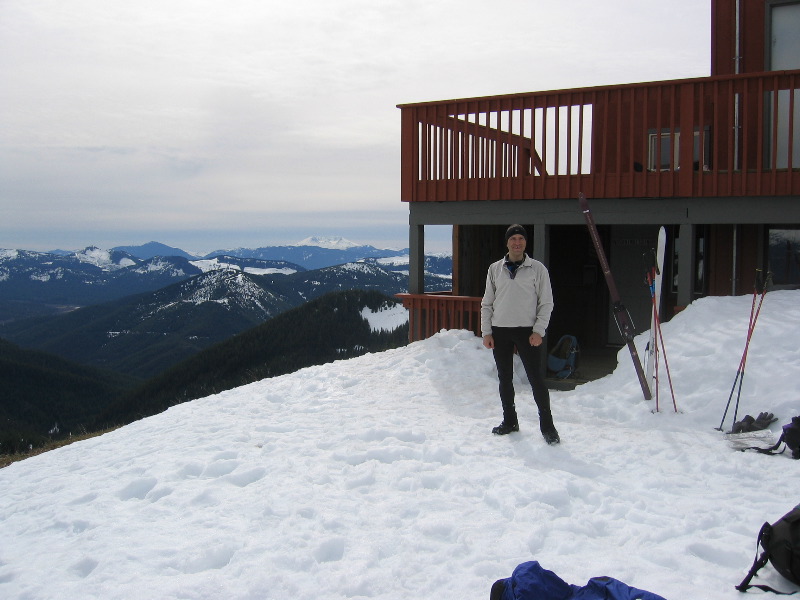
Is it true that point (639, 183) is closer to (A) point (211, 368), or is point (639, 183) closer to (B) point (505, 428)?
(B) point (505, 428)

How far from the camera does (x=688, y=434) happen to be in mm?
6047

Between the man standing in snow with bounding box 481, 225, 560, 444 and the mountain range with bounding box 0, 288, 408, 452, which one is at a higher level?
the man standing in snow with bounding box 481, 225, 560, 444

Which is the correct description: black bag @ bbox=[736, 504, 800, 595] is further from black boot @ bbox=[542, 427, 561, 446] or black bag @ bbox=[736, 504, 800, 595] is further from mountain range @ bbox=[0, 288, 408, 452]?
mountain range @ bbox=[0, 288, 408, 452]

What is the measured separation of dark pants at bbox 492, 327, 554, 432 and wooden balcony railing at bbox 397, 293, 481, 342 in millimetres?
3480

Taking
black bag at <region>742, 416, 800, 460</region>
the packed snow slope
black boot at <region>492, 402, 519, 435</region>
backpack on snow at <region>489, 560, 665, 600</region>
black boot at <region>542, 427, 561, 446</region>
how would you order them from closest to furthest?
backpack on snow at <region>489, 560, 665, 600</region> < the packed snow slope < black bag at <region>742, 416, 800, 460</region> < black boot at <region>542, 427, 561, 446</region> < black boot at <region>492, 402, 519, 435</region>

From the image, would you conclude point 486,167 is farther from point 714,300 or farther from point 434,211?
point 714,300

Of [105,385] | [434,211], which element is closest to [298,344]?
[105,385]

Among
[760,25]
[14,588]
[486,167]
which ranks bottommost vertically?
[14,588]

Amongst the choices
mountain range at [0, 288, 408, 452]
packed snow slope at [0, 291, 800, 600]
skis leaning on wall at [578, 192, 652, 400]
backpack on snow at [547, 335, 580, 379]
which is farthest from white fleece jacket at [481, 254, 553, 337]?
mountain range at [0, 288, 408, 452]

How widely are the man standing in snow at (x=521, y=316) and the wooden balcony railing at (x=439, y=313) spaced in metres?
3.54

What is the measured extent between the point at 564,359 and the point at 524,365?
3.40 m

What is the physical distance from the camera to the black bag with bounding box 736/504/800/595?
3.34 m

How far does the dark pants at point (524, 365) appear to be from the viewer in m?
5.78

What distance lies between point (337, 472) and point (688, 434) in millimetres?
3163
